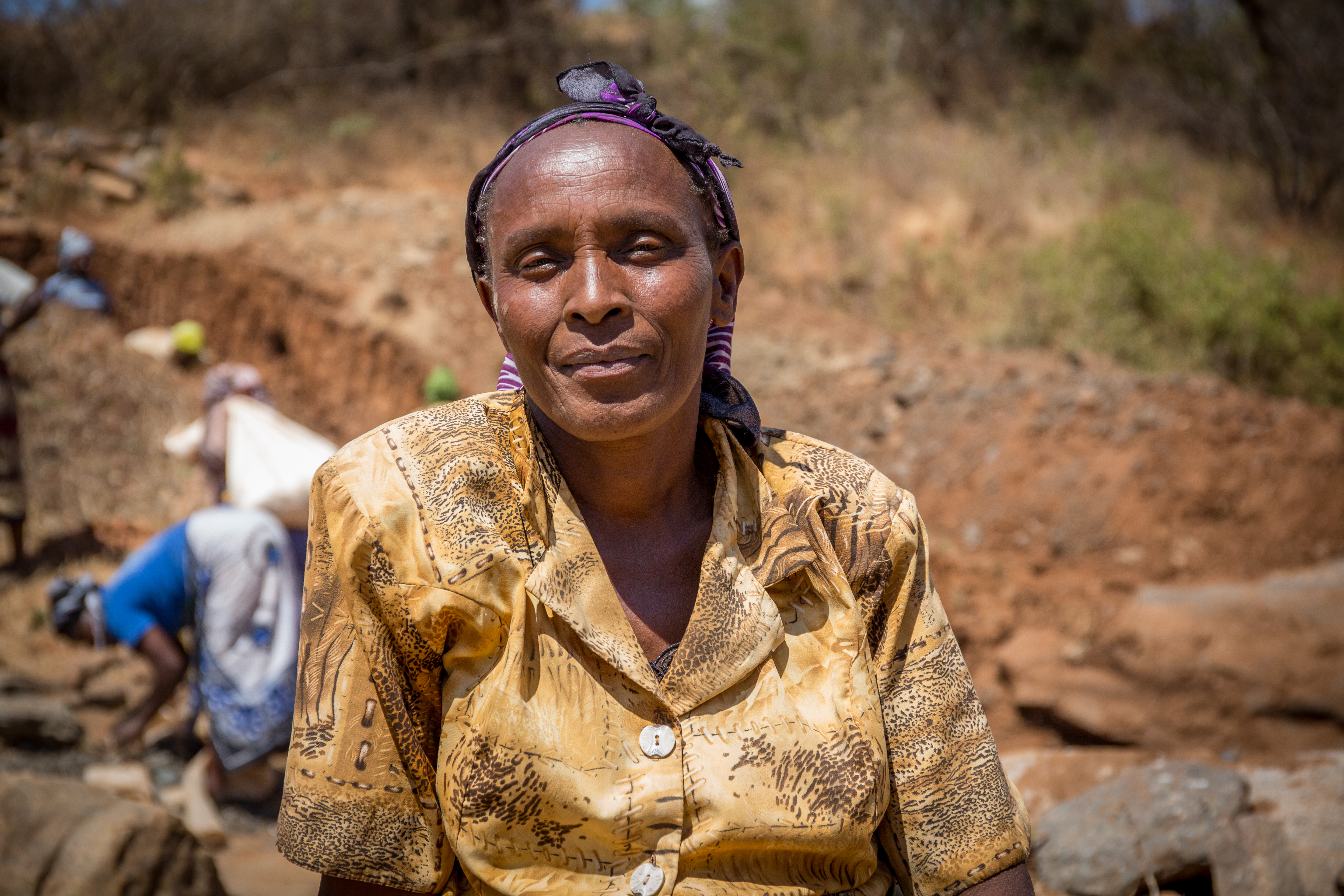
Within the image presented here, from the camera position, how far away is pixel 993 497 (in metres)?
6.48

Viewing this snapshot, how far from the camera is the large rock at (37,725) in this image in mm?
4793

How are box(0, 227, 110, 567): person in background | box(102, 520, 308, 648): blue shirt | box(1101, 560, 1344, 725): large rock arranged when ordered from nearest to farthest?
1. box(1101, 560, 1344, 725): large rock
2. box(102, 520, 308, 648): blue shirt
3. box(0, 227, 110, 567): person in background

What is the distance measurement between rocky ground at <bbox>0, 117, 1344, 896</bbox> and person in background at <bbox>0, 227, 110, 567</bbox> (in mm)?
409

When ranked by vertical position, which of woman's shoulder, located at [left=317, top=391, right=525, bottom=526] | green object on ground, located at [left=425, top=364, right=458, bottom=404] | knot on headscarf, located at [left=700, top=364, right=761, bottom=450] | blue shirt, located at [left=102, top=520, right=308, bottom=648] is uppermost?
woman's shoulder, located at [left=317, top=391, right=525, bottom=526]

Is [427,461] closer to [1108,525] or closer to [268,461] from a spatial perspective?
[268,461]

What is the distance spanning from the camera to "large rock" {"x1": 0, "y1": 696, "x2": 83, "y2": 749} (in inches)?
189

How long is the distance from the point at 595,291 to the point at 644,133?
0.25 metres

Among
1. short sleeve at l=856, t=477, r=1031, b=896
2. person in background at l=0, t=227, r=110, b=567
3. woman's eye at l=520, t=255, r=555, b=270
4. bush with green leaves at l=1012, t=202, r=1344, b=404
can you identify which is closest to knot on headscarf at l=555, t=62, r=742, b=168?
woman's eye at l=520, t=255, r=555, b=270

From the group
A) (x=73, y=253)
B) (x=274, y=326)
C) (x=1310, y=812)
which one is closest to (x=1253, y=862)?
(x=1310, y=812)

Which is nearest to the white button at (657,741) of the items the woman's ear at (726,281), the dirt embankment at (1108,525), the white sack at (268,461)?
the woman's ear at (726,281)

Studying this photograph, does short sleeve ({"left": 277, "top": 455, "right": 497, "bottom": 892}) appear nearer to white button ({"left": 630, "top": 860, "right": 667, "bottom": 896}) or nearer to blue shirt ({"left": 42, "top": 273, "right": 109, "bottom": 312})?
Result: white button ({"left": 630, "top": 860, "right": 667, "bottom": 896})

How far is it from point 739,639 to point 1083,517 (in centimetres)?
544

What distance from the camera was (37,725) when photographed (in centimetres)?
485

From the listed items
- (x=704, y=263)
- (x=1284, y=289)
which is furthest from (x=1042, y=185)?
(x=704, y=263)
